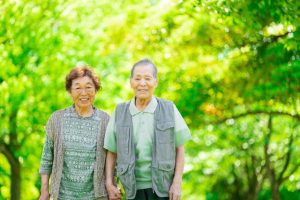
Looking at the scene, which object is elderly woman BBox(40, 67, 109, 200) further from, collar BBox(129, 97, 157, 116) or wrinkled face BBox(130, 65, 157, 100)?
wrinkled face BBox(130, 65, 157, 100)

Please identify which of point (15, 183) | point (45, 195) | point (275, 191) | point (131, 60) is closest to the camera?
point (45, 195)

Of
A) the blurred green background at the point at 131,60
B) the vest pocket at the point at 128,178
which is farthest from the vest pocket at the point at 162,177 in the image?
the blurred green background at the point at 131,60

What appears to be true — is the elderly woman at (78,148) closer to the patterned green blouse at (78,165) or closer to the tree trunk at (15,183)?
the patterned green blouse at (78,165)

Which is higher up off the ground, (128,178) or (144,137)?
(144,137)

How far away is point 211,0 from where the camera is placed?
6785mm

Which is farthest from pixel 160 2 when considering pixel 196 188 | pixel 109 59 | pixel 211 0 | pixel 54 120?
pixel 196 188

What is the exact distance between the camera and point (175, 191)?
4184 millimetres

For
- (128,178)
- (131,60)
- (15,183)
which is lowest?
(15,183)

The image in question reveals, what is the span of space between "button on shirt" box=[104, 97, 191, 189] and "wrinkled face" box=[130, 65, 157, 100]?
0.11 metres

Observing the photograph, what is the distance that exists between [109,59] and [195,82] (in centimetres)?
174

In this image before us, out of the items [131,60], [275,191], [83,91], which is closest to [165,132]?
[83,91]

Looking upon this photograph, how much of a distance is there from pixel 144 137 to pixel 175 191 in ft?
1.29

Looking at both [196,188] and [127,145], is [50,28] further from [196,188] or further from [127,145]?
[196,188]

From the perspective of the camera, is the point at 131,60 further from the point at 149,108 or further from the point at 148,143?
the point at 148,143
